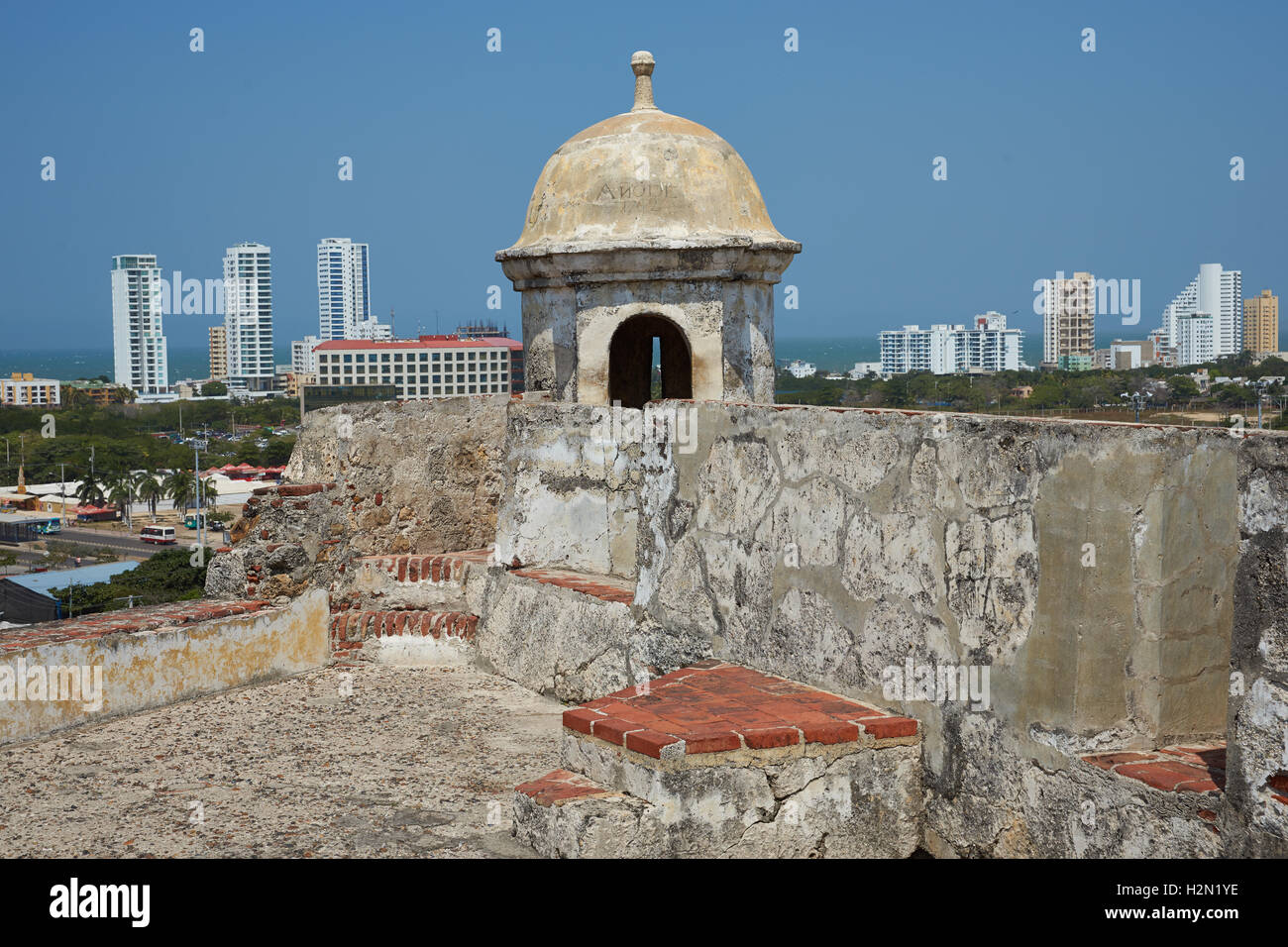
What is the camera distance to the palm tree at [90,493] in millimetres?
77312

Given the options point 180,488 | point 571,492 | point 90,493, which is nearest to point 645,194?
point 571,492

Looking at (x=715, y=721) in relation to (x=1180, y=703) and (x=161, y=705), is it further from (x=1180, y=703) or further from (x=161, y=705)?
(x=161, y=705)

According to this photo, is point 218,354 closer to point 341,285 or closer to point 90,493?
point 341,285

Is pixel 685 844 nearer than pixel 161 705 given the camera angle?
Yes

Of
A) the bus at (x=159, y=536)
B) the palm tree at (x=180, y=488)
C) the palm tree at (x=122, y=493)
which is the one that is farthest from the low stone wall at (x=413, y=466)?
the palm tree at (x=122, y=493)

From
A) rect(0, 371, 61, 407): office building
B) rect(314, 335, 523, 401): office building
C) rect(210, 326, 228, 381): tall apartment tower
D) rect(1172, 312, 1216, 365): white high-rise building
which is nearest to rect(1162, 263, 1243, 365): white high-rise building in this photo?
rect(1172, 312, 1216, 365): white high-rise building

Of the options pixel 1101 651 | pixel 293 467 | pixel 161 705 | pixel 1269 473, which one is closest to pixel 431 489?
pixel 293 467

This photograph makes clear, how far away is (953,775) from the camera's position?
13.6 feet

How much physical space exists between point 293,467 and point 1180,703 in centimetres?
533

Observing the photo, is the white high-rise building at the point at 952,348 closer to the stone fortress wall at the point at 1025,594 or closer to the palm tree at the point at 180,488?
the palm tree at the point at 180,488

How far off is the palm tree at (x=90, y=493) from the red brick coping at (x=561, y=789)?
262 feet

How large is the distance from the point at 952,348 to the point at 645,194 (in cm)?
7238

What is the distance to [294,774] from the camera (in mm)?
5371

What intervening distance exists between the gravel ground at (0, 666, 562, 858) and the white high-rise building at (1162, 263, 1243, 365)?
220 feet
